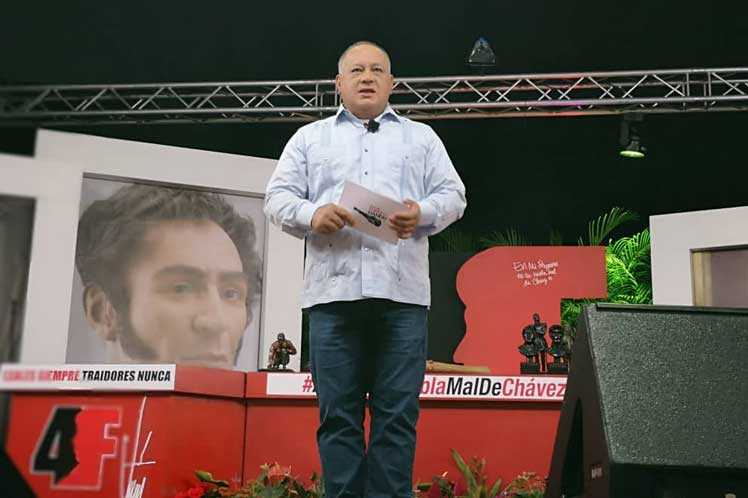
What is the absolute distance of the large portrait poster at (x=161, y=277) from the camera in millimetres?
644

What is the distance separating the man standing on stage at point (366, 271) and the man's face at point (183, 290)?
3.59 feet

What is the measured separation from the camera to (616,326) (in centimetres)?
155

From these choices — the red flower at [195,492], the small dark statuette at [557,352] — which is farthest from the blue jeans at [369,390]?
the small dark statuette at [557,352]

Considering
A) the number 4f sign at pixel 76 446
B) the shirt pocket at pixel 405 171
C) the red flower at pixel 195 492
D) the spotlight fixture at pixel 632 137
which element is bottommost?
the red flower at pixel 195 492

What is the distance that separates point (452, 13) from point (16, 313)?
256 inches

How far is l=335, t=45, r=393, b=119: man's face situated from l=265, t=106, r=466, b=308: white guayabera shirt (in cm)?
4

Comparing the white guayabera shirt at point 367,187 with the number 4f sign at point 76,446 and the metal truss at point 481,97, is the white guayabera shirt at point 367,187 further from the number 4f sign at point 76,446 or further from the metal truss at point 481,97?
the metal truss at point 481,97

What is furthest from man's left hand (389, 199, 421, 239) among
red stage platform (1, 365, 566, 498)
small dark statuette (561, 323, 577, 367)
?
small dark statuette (561, 323, 577, 367)

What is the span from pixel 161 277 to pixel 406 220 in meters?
1.19

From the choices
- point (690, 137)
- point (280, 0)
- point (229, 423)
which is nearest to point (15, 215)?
point (229, 423)

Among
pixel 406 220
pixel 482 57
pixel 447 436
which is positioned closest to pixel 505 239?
pixel 482 57

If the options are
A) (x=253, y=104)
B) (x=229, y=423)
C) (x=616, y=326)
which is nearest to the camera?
(x=616, y=326)

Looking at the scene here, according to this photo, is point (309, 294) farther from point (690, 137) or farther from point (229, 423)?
point (690, 137)

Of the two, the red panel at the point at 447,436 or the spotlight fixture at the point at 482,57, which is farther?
the spotlight fixture at the point at 482,57
